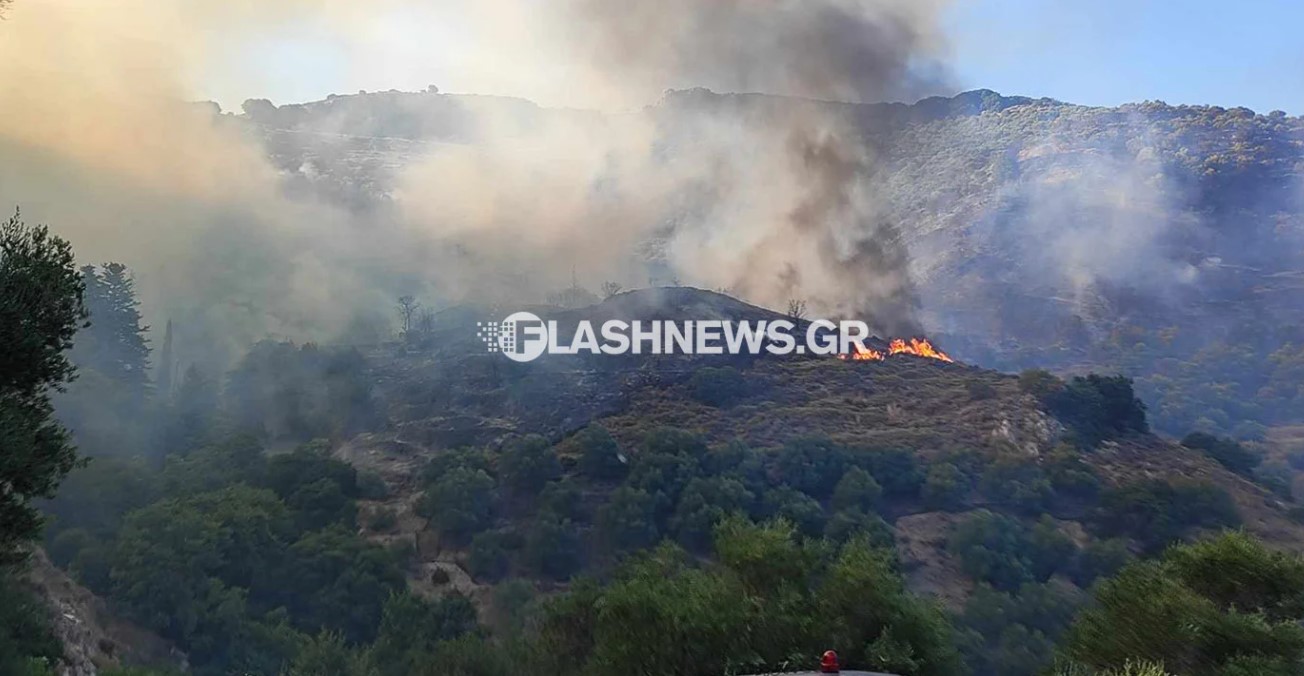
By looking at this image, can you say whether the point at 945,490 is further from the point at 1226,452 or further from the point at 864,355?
the point at 1226,452

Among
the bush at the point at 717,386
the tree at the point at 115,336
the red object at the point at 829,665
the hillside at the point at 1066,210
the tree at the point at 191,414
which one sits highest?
the hillside at the point at 1066,210

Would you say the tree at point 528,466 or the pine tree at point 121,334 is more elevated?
the pine tree at point 121,334

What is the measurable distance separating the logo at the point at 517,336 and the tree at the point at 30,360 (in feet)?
228

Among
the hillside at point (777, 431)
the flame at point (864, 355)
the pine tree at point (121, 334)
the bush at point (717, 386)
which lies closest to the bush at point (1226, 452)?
the hillside at point (777, 431)

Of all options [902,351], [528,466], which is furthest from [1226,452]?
[528,466]

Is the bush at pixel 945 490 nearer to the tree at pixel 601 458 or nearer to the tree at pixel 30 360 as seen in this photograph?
the tree at pixel 601 458

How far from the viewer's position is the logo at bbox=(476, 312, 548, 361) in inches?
3460

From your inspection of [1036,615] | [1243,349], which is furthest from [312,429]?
[1243,349]

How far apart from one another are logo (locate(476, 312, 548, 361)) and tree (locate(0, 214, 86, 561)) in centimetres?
6943

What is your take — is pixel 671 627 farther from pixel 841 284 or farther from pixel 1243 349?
pixel 1243 349

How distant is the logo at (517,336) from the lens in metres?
87.9

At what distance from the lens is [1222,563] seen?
70.7 feet

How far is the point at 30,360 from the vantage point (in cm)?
1568

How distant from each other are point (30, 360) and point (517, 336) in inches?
2930
